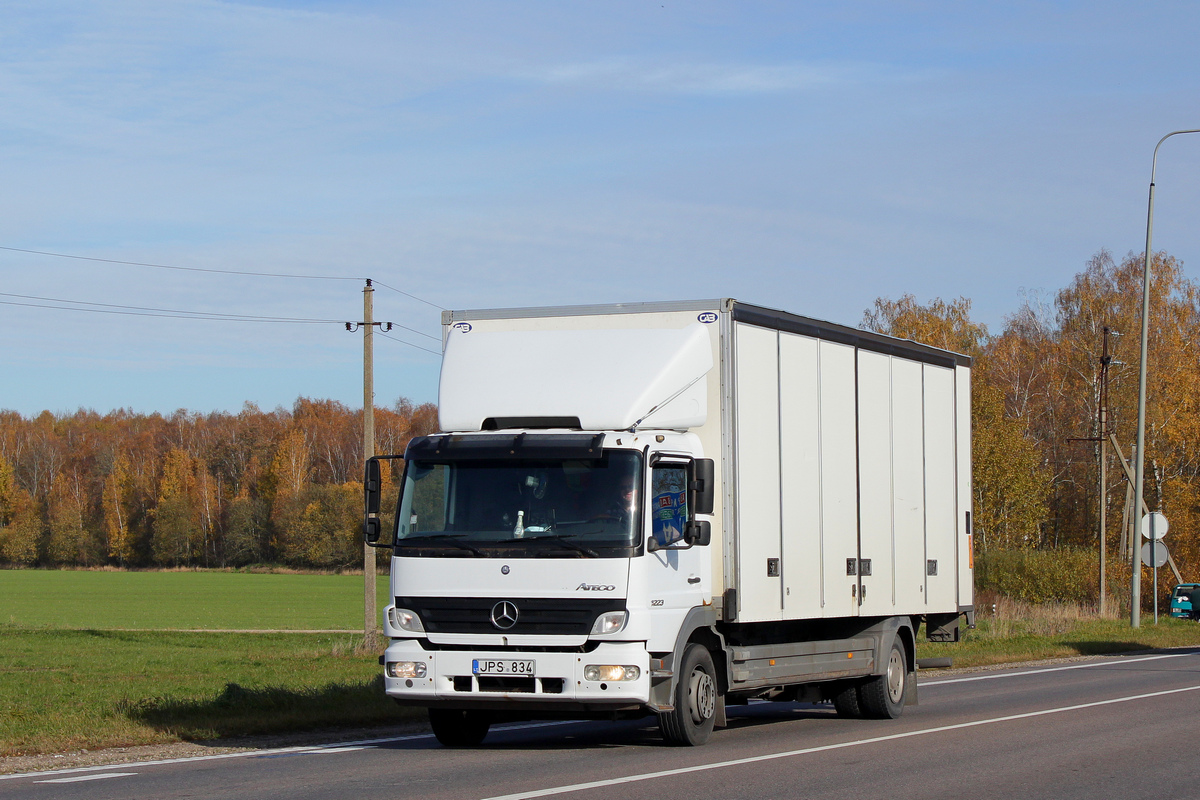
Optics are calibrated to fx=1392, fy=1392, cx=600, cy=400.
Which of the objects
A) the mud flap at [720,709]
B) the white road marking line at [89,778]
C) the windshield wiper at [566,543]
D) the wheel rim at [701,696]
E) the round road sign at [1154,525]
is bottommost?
the white road marking line at [89,778]

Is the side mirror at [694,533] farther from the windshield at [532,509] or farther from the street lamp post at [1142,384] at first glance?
the street lamp post at [1142,384]

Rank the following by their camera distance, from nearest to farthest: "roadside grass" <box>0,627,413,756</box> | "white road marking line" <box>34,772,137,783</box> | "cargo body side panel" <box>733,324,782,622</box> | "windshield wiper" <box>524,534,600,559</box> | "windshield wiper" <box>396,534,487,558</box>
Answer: "white road marking line" <box>34,772,137,783</box>
"windshield wiper" <box>524,534,600,559</box>
"windshield wiper" <box>396,534,487,558</box>
"cargo body side panel" <box>733,324,782,622</box>
"roadside grass" <box>0,627,413,756</box>

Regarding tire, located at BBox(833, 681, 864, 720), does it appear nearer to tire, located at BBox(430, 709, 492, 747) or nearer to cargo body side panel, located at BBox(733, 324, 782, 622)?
cargo body side panel, located at BBox(733, 324, 782, 622)

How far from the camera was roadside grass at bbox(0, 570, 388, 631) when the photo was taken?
5316cm

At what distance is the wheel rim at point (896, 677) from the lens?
14.9 metres

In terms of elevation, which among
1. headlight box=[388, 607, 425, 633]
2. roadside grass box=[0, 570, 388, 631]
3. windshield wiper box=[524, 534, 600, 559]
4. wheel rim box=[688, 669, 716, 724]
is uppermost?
windshield wiper box=[524, 534, 600, 559]

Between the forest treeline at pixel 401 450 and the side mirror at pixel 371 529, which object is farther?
the forest treeline at pixel 401 450

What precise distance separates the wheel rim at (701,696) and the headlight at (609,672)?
1.06 m

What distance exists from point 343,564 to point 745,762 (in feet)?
339

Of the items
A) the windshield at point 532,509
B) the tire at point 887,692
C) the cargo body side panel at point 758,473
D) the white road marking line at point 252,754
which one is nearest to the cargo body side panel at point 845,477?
the cargo body side panel at point 758,473

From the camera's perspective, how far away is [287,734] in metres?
13.1

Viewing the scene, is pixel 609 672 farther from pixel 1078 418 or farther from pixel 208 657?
pixel 1078 418

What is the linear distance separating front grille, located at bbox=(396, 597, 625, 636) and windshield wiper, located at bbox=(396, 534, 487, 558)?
0.37 metres

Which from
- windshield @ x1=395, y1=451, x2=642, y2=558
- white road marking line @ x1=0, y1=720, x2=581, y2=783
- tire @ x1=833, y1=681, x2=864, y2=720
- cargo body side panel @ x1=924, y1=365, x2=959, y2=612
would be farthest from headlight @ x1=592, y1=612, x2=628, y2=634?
cargo body side panel @ x1=924, y1=365, x2=959, y2=612
